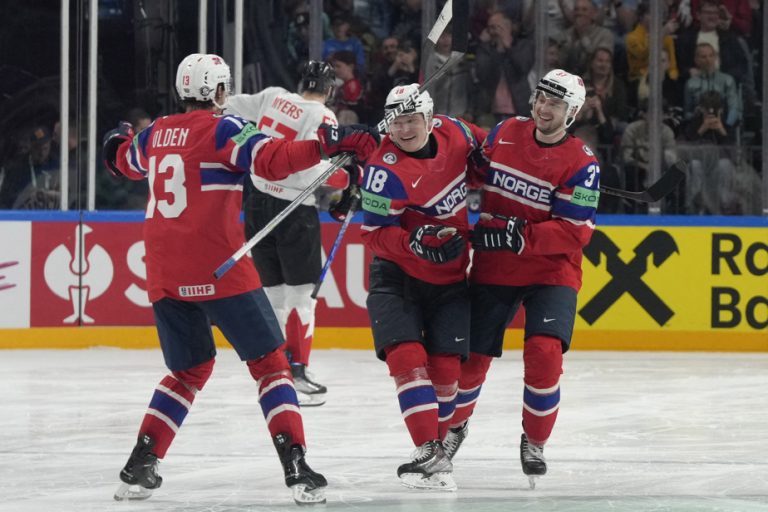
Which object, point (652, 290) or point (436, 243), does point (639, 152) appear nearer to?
point (652, 290)

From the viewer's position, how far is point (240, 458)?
4.91 m

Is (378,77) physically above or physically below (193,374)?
above

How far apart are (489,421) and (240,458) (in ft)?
4.15

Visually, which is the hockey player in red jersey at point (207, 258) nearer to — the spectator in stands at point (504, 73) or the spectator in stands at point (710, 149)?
the spectator in stands at point (504, 73)

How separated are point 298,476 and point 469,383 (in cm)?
74

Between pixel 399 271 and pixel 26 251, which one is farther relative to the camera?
pixel 26 251

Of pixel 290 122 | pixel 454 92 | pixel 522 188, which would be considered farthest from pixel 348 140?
pixel 454 92

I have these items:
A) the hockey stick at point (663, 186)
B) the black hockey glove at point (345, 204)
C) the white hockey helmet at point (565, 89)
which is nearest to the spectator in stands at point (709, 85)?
the black hockey glove at point (345, 204)

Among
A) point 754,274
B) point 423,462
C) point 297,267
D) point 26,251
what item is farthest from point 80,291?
point 423,462

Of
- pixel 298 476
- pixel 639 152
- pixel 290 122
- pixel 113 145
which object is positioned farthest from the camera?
pixel 639 152

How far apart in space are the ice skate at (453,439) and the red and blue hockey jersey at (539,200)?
0.50 m

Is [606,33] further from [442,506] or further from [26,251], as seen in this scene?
[442,506]

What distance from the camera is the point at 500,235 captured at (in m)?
4.26

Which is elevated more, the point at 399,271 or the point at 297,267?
the point at 399,271
